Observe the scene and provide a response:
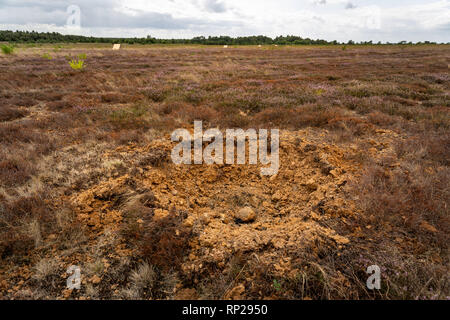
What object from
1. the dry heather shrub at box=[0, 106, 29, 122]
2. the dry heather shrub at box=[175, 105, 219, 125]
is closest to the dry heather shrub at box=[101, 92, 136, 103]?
the dry heather shrub at box=[0, 106, 29, 122]

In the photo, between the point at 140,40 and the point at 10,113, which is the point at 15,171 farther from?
the point at 140,40

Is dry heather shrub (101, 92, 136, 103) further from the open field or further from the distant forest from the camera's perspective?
the distant forest

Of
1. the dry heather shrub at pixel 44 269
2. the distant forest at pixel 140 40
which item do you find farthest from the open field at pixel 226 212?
the distant forest at pixel 140 40

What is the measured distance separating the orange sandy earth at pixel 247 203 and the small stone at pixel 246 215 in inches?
4.0

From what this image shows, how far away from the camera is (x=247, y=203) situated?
436 centimetres

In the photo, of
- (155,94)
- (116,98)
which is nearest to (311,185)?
(155,94)

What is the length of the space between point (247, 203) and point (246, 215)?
0.51 meters

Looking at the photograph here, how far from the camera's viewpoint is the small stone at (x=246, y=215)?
3.86 m

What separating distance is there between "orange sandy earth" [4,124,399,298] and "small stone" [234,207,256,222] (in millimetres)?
102

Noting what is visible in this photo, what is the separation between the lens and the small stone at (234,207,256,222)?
12.6ft

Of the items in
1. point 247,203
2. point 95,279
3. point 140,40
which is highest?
point 140,40

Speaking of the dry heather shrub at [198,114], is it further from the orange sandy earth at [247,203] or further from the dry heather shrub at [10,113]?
the dry heather shrub at [10,113]
